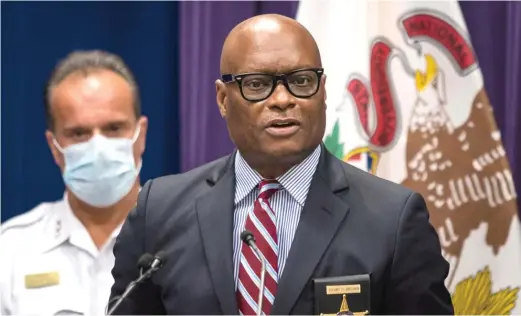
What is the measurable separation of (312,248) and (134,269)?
37cm

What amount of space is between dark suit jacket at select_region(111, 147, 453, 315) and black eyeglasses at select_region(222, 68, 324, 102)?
0.19 m

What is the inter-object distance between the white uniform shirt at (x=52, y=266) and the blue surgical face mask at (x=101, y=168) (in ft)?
0.47

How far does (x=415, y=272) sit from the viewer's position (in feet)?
5.42

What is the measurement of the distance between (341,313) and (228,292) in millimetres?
213

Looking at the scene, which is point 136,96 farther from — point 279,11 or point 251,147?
point 251,147

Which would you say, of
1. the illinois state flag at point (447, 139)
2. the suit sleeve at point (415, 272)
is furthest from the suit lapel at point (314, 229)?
the illinois state flag at point (447, 139)

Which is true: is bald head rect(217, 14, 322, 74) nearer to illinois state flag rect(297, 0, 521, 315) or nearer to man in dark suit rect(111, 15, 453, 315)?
man in dark suit rect(111, 15, 453, 315)

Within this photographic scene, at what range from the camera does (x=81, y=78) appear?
111 inches

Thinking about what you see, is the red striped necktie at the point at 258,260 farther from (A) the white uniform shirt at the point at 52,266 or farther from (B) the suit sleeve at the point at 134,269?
(A) the white uniform shirt at the point at 52,266

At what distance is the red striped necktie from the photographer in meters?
1.64

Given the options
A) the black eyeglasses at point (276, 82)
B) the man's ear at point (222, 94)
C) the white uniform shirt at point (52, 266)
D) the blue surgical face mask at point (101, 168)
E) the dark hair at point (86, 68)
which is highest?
the black eyeglasses at point (276, 82)

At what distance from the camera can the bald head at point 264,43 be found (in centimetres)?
164

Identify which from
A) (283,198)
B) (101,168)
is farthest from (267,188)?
(101,168)

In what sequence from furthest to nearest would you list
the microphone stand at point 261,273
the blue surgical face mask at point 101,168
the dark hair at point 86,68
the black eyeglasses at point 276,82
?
the dark hair at point 86,68
the blue surgical face mask at point 101,168
the black eyeglasses at point 276,82
the microphone stand at point 261,273
